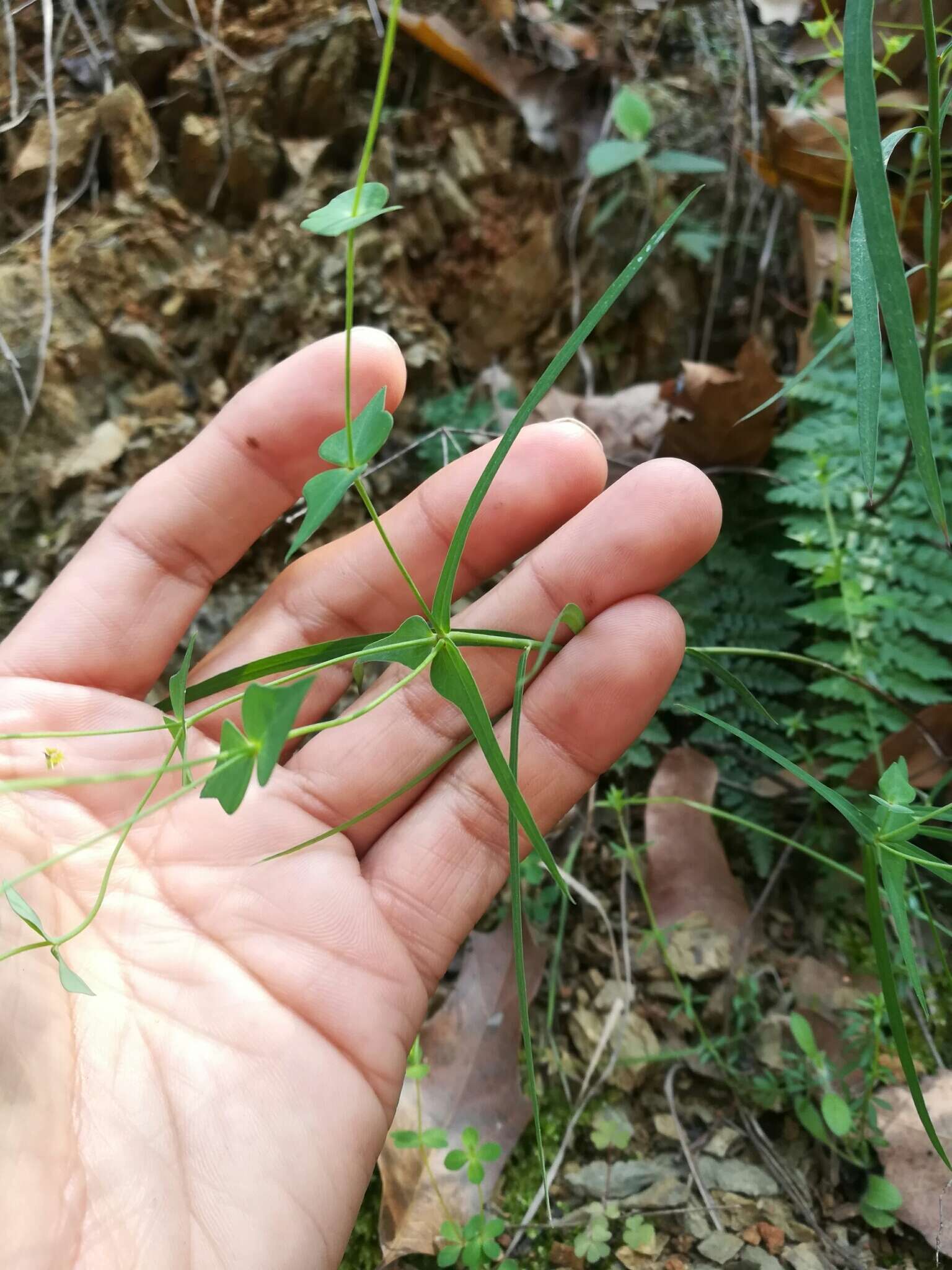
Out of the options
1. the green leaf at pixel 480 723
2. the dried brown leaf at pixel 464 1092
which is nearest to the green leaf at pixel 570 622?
the green leaf at pixel 480 723

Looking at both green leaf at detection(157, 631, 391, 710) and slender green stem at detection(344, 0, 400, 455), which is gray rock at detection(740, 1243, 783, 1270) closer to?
green leaf at detection(157, 631, 391, 710)

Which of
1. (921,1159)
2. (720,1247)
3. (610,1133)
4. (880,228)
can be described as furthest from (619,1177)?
(880,228)

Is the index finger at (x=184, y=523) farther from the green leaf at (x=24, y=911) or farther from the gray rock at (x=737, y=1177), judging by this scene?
the gray rock at (x=737, y=1177)

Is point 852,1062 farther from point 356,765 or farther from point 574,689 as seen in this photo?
point 356,765

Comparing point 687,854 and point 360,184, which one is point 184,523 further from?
point 687,854

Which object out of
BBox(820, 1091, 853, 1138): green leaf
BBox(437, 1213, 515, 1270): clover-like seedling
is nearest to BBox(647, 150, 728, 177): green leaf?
BBox(820, 1091, 853, 1138): green leaf
